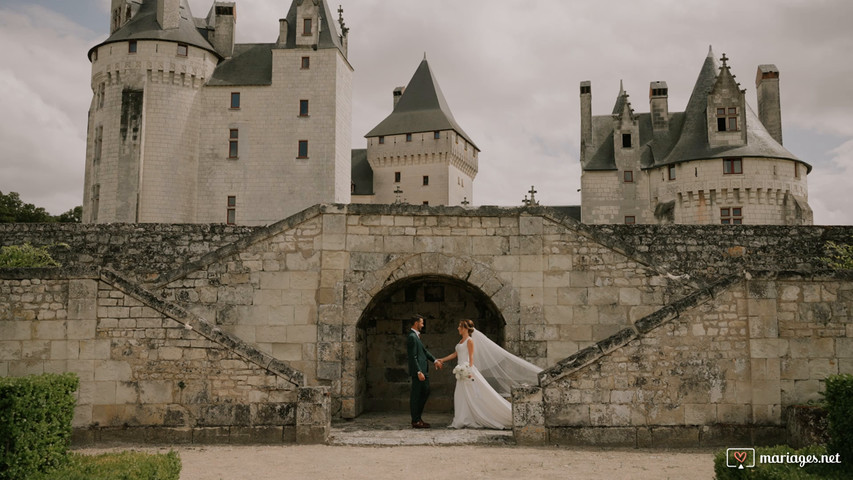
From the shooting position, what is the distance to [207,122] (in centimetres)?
3700

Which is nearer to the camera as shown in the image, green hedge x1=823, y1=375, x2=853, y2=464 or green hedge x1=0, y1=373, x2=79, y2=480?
green hedge x1=823, y1=375, x2=853, y2=464

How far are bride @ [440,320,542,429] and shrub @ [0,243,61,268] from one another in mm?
8318

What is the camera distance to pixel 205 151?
1447 inches

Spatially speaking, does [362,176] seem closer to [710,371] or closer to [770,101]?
[770,101]

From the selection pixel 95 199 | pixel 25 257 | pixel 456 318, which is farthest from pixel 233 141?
pixel 456 318

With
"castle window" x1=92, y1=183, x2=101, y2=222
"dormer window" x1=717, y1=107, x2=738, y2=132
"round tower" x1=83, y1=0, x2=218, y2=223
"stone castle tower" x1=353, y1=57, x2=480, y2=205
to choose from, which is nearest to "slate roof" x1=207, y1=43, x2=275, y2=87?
"round tower" x1=83, y1=0, x2=218, y2=223

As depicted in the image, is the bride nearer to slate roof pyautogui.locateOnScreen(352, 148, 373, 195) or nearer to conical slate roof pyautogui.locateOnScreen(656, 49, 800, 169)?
conical slate roof pyautogui.locateOnScreen(656, 49, 800, 169)

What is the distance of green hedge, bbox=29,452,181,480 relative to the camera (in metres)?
5.91

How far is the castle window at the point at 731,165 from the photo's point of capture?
3388 cm

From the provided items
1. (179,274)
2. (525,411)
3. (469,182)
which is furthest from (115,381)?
(469,182)

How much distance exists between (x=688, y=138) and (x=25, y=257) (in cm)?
3143

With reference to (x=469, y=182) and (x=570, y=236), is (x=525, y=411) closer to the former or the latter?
(x=570, y=236)

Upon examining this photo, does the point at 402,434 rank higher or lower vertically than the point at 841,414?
lower

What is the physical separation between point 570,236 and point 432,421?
3982 millimetres
